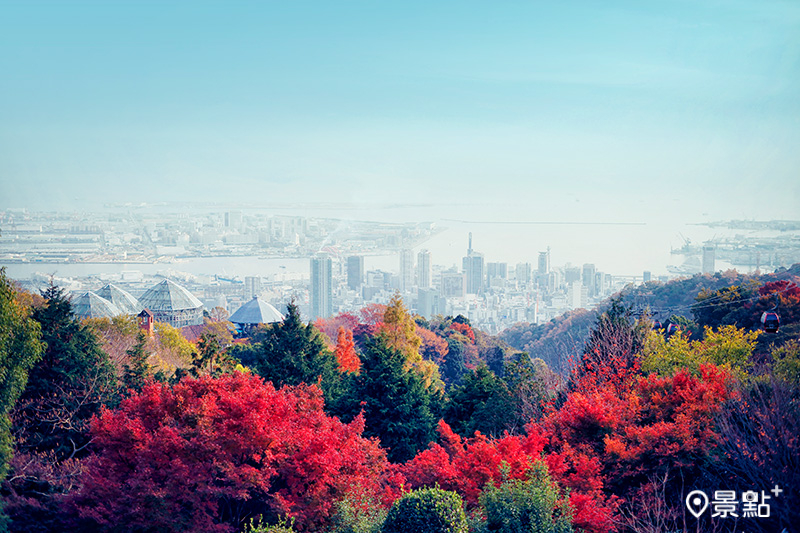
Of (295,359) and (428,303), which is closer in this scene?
(295,359)

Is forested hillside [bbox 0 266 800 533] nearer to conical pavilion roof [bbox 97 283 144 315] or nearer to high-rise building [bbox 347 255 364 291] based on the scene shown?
conical pavilion roof [bbox 97 283 144 315]

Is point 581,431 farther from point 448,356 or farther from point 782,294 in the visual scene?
point 448,356

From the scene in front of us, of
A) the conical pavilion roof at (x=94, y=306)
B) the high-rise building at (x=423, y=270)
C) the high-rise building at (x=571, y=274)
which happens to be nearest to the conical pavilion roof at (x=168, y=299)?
the conical pavilion roof at (x=94, y=306)


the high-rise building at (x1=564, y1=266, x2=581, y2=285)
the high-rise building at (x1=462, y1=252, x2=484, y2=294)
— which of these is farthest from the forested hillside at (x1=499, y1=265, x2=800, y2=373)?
the high-rise building at (x1=462, y1=252, x2=484, y2=294)

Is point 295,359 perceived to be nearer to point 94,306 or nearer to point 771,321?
point 771,321

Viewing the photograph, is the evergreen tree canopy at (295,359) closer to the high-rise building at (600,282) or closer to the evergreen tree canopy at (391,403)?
the evergreen tree canopy at (391,403)

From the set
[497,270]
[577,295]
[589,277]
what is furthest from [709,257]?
[497,270]
